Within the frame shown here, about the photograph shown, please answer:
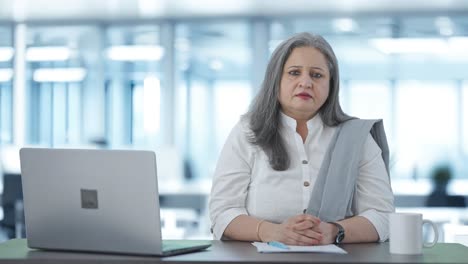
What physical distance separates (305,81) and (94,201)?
0.86 meters

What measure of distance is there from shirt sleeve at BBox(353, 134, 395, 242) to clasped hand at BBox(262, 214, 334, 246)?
280 millimetres

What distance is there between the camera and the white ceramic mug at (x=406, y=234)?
2100 mm

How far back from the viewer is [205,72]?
1029cm

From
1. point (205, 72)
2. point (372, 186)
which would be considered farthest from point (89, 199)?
point (205, 72)

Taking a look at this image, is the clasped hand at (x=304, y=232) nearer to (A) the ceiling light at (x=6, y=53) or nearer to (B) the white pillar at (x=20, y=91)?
(B) the white pillar at (x=20, y=91)

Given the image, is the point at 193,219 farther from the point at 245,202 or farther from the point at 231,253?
the point at 231,253

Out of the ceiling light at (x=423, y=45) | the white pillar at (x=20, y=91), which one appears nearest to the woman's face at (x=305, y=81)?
the ceiling light at (x=423, y=45)

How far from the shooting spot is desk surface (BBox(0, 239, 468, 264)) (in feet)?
6.40

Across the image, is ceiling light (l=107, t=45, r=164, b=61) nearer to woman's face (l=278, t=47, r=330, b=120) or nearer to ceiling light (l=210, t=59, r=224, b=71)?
ceiling light (l=210, t=59, r=224, b=71)

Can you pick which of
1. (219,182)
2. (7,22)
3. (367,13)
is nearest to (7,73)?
(7,22)

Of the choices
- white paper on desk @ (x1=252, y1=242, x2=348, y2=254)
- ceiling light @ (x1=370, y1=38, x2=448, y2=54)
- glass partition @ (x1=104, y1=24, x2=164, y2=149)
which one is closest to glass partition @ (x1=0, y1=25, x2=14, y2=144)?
glass partition @ (x1=104, y1=24, x2=164, y2=149)

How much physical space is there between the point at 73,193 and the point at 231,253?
1.45 feet

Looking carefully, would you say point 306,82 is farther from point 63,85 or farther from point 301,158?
point 63,85

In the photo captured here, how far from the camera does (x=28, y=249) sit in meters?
2.25
